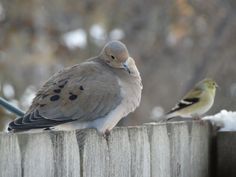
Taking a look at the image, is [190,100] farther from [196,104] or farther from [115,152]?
[115,152]

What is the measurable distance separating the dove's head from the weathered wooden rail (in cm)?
67

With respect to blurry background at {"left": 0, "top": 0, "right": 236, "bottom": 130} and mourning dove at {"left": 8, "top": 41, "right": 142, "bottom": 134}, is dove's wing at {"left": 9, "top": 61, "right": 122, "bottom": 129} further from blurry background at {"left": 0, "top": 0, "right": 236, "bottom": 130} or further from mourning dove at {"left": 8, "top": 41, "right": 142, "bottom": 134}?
blurry background at {"left": 0, "top": 0, "right": 236, "bottom": 130}

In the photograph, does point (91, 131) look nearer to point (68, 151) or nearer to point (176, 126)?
point (68, 151)

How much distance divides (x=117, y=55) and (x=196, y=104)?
276 centimetres

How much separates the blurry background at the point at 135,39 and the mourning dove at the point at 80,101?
25.2 ft

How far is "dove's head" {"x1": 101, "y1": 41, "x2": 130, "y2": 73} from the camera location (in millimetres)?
3961

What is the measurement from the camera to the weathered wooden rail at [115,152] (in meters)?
2.37

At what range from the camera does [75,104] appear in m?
3.44

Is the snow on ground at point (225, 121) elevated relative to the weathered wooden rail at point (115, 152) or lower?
elevated

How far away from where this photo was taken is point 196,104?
660 centimetres

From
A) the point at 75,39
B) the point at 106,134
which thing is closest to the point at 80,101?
the point at 106,134

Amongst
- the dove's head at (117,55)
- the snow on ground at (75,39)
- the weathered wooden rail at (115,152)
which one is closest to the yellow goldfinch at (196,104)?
the dove's head at (117,55)

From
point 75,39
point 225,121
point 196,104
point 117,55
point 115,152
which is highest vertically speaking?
point 75,39

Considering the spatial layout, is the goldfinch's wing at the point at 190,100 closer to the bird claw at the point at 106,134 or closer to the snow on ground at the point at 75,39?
the bird claw at the point at 106,134
